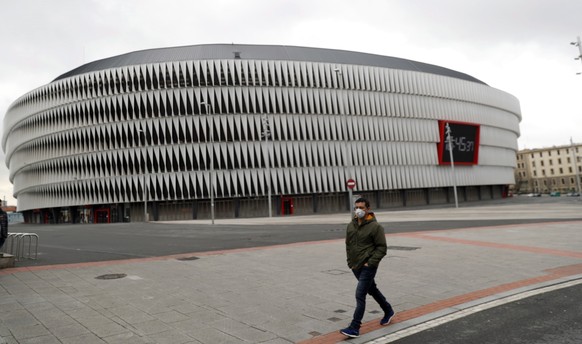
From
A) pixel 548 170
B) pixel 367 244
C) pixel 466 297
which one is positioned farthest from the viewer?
pixel 548 170

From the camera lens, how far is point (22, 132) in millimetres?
75375

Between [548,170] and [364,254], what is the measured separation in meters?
151

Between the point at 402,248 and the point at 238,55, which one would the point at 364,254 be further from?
the point at 238,55

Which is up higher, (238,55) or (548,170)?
(238,55)

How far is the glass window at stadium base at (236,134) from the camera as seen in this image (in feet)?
189

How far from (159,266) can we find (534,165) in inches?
5994

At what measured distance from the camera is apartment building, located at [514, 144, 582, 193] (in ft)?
408

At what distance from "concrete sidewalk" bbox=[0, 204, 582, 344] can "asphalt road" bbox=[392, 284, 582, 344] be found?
52cm

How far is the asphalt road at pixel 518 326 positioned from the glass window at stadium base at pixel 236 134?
45735 millimetres

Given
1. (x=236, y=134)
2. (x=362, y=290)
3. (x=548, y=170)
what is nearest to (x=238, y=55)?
(x=236, y=134)

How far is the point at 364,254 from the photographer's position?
224 inches

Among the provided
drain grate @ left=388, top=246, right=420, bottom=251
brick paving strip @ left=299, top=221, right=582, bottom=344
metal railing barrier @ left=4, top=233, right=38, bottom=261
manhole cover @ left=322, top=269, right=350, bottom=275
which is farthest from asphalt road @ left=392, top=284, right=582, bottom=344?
metal railing barrier @ left=4, top=233, right=38, bottom=261

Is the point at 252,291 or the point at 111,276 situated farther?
the point at 111,276

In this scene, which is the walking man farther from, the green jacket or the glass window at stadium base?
the glass window at stadium base
